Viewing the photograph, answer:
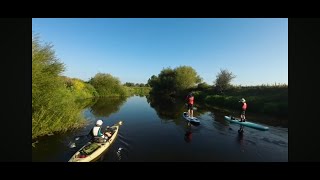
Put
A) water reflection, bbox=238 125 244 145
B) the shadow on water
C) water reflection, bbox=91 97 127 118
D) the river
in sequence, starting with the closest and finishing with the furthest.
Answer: the river → water reflection, bbox=238 125 244 145 → the shadow on water → water reflection, bbox=91 97 127 118

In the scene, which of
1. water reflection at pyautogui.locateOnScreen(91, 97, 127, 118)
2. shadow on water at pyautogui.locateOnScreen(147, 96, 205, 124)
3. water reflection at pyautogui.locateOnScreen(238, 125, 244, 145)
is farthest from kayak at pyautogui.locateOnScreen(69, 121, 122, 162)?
water reflection at pyautogui.locateOnScreen(91, 97, 127, 118)

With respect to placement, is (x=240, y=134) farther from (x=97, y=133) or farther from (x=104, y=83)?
(x=104, y=83)

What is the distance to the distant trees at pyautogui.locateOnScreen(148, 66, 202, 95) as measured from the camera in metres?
44.5

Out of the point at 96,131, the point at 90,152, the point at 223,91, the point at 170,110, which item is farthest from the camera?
the point at 223,91

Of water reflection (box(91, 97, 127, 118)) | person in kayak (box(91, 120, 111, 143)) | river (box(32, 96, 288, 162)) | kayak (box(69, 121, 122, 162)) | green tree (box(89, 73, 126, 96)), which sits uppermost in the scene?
green tree (box(89, 73, 126, 96))

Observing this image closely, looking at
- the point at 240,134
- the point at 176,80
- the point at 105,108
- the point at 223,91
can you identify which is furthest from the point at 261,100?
the point at 176,80

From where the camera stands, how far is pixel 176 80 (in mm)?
46125

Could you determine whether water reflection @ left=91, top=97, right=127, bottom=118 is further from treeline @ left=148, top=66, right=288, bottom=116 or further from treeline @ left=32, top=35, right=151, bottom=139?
treeline @ left=148, top=66, right=288, bottom=116

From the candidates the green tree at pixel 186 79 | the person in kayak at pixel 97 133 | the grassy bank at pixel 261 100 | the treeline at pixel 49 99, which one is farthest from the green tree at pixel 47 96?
the green tree at pixel 186 79

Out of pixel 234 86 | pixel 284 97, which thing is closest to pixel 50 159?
pixel 284 97

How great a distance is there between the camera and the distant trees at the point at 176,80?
44.5 metres
